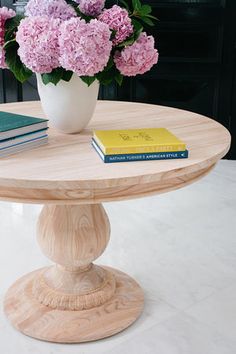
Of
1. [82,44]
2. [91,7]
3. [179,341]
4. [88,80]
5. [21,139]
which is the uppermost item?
[91,7]

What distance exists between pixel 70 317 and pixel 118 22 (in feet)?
3.28

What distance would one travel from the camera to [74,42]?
1.36m

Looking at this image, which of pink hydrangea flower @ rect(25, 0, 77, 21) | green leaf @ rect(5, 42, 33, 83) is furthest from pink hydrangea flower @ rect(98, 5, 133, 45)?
green leaf @ rect(5, 42, 33, 83)

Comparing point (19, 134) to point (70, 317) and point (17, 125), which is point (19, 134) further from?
point (70, 317)

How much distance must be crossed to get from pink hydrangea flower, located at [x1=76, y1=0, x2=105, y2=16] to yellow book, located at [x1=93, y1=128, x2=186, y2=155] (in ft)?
1.21

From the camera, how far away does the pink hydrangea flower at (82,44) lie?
1.36 metres

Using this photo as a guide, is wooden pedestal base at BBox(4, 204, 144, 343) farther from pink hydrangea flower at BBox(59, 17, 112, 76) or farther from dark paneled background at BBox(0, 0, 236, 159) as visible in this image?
dark paneled background at BBox(0, 0, 236, 159)

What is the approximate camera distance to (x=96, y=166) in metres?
1.33

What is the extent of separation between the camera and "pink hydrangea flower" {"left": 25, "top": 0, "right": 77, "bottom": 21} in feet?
4.73

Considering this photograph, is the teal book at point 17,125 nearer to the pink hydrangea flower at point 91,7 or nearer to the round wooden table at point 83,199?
the round wooden table at point 83,199

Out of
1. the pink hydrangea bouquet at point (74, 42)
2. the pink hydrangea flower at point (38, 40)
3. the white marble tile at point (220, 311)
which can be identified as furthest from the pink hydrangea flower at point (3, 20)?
the white marble tile at point (220, 311)

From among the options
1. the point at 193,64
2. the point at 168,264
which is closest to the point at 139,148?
the point at 168,264

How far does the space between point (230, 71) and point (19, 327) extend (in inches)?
91.5

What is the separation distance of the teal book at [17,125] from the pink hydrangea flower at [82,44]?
0.66 feet
